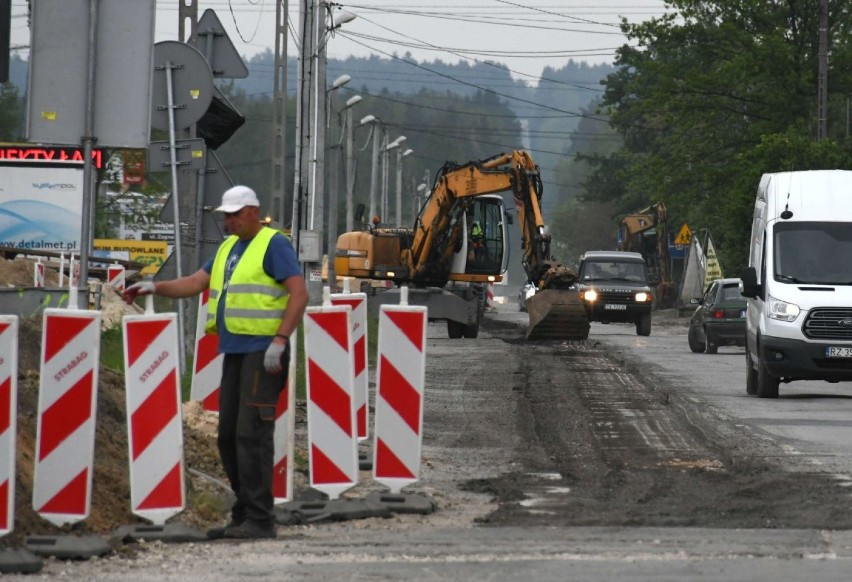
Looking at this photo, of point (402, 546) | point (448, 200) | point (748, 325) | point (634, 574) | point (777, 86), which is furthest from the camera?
point (777, 86)

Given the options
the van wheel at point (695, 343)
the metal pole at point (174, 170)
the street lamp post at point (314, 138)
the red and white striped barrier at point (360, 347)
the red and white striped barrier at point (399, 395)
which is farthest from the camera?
the street lamp post at point (314, 138)

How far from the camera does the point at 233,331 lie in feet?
30.8

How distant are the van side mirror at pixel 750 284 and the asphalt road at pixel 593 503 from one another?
53.5 inches

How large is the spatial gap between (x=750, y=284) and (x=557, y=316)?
13327 millimetres

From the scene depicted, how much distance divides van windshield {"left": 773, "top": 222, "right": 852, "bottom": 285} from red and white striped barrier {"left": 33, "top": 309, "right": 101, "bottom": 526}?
13720mm

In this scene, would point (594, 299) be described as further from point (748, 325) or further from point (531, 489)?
point (531, 489)

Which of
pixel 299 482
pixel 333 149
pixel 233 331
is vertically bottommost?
pixel 299 482

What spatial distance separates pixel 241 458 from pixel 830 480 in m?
4.33

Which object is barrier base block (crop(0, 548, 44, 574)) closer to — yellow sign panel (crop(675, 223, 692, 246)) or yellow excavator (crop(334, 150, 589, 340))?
yellow excavator (crop(334, 150, 589, 340))

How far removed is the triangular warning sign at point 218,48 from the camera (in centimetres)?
1659

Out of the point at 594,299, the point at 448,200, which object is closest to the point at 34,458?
the point at 448,200

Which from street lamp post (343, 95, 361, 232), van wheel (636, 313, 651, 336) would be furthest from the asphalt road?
street lamp post (343, 95, 361, 232)

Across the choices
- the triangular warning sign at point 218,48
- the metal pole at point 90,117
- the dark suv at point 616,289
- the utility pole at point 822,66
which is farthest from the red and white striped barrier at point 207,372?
the utility pole at point 822,66

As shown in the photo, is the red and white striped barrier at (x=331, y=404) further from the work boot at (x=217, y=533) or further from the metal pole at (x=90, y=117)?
the metal pole at (x=90, y=117)
